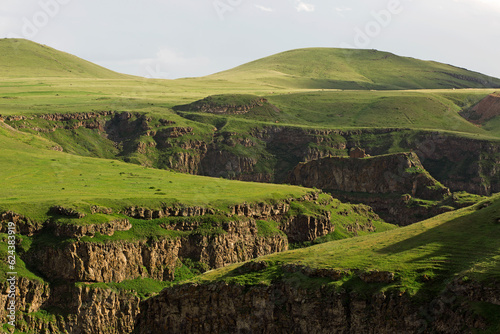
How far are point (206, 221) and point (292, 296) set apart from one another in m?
61.1

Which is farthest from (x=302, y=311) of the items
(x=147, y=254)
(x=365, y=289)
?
(x=147, y=254)

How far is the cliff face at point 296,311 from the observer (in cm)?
8306

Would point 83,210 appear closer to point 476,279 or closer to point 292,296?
point 292,296

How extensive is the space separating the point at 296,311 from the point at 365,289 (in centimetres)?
1007

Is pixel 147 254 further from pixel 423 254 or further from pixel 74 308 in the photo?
pixel 423 254

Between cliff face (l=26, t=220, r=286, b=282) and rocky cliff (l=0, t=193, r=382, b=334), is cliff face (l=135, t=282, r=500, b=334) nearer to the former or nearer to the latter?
rocky cliff (l=0, t=193, r=382, b=334)

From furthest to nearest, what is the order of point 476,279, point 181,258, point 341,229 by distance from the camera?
1. point 341,229
2. point 181,258
3. point 476,279

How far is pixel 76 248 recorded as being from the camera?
432ft

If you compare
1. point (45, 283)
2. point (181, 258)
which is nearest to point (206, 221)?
point (181, 258)

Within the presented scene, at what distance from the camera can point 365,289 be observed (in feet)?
299

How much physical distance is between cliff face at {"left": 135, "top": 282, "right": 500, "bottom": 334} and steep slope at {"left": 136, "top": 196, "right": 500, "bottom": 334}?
11 centimetres

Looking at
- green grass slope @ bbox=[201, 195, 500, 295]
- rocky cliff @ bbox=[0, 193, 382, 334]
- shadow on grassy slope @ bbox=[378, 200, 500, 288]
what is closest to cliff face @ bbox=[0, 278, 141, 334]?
rocky cliff @ bbox=[0, 193, 382, 334]

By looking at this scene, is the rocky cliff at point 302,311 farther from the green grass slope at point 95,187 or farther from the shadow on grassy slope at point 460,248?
the green grass slope at point 95,187

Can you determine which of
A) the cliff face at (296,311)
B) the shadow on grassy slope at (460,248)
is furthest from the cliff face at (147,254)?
the shadow on grassy slope at (460,248)
